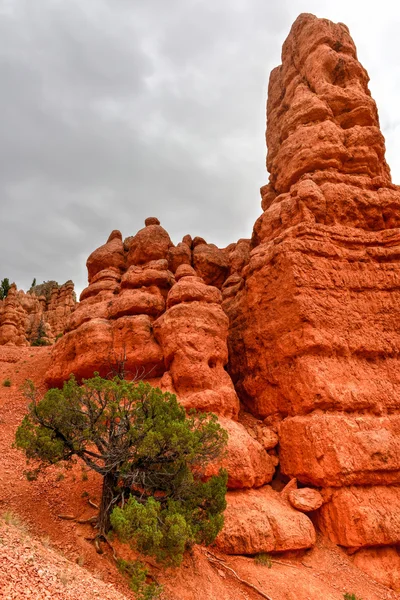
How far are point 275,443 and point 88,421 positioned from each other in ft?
27.7

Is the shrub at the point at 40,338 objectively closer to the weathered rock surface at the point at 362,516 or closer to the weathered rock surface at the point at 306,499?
the weathered rock surface at the point at 306,499

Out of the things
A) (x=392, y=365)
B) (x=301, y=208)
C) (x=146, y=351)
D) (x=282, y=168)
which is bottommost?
(x=392, y=365)

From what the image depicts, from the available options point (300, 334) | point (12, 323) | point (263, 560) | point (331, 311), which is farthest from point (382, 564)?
point (12, 323)

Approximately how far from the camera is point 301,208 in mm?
19188

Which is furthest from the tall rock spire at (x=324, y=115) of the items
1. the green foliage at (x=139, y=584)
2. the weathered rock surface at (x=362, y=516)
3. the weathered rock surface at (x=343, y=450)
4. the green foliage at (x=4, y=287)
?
the green foliage at (x=4, y=287)

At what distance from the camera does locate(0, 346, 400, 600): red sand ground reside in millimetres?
6664

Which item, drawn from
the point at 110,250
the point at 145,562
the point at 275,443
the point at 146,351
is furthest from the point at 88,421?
the point at 110,250

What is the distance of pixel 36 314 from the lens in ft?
186

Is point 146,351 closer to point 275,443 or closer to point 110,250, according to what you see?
point 275,443

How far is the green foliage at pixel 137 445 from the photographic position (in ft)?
33.5

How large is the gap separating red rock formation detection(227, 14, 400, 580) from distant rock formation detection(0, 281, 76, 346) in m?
26.0

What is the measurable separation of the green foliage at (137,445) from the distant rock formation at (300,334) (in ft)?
8.35

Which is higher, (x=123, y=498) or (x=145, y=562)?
(x=123, y=498)

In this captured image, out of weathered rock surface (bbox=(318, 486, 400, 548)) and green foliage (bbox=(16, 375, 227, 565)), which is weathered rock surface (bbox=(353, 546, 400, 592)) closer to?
weathered rock surface (bbox=(318, 486, 400, 548))
